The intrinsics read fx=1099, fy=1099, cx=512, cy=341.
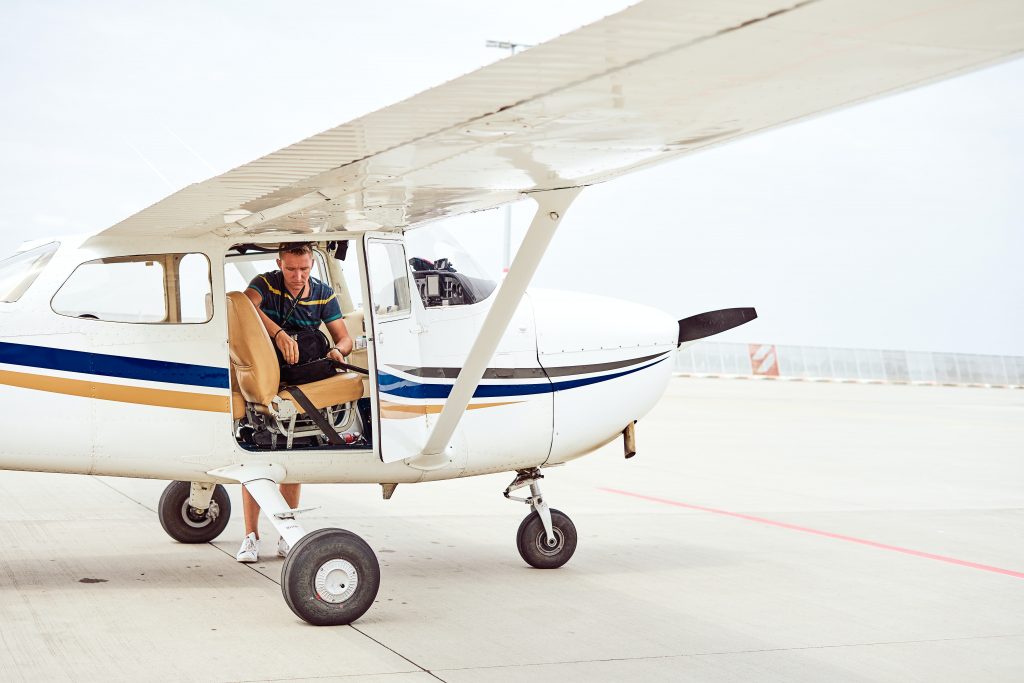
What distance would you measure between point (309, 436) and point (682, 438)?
10497 millimetres

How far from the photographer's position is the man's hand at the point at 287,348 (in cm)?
639

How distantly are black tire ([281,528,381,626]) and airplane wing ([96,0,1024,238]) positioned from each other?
5.51 ft

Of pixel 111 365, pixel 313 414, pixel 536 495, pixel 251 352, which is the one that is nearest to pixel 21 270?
pixel 111 365

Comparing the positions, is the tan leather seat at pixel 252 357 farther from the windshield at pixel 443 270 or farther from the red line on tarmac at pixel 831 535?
the red line on tarmac at pixel 831 535

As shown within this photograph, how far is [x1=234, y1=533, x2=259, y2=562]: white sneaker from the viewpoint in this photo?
23.0 feet

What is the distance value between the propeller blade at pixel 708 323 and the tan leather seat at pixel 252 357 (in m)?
2.63

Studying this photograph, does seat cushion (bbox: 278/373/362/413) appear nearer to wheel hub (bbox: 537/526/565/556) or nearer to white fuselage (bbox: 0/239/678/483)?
white fuselage (bbox: 0/239/678/483)

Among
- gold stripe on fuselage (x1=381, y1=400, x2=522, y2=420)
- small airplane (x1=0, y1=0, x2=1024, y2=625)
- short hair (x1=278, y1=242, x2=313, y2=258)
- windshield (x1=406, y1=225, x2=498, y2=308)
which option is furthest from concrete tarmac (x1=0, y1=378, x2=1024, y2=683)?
short hair (x1=278, y1=242, x2=313, y2=258)

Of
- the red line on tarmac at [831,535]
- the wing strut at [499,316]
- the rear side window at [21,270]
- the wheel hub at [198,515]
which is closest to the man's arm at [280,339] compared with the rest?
the wing strut at [499,316]

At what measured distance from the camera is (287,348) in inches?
252

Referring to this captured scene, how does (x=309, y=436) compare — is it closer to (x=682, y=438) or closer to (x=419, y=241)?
(x=419, y=241)

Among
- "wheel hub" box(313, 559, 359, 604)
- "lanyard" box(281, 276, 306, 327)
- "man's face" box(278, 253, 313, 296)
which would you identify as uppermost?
"man's face" box(278, 253, 313, 296)

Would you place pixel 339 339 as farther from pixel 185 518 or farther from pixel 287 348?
pixel 185 518

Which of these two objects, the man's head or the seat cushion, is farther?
the man's head
